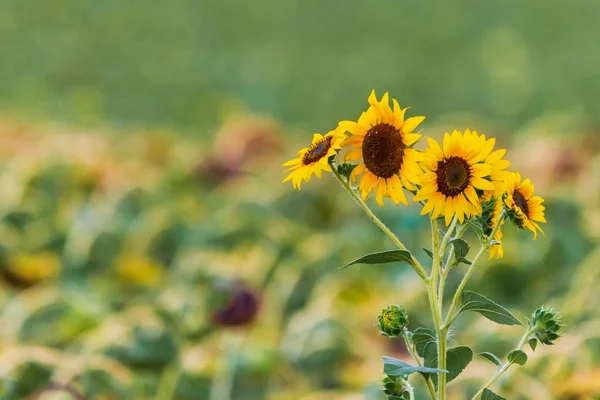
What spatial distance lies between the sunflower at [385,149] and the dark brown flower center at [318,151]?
1 cm

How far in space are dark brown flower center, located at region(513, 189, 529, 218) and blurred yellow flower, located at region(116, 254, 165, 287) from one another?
1204 mm

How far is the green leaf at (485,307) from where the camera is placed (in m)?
0.65

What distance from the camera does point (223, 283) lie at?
1470 mm

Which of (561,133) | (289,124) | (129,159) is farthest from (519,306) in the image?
(289,124)

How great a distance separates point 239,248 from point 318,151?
1269mm

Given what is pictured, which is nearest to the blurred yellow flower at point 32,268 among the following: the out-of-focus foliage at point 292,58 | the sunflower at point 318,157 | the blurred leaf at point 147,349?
the blurred leaf at point 147,349

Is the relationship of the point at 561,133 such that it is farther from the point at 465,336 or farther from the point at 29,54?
the point at 29,54

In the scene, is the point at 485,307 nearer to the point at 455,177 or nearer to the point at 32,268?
the point at 455,177

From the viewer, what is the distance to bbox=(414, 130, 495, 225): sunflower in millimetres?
639

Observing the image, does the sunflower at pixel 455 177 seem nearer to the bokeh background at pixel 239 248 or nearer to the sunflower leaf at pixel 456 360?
the sunflower leaf at pixel 456 360

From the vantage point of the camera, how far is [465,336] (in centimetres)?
142

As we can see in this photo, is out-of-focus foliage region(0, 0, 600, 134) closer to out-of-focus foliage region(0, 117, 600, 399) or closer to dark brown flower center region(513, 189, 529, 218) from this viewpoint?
out-of-focus foliage region(0, 117, 600, 399)

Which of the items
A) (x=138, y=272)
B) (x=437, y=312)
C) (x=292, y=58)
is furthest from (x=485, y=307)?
(x=292, y=58)

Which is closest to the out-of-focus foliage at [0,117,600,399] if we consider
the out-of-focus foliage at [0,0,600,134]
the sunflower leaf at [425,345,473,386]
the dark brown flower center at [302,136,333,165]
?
the sunflower leaf at [425,345,473,386]
